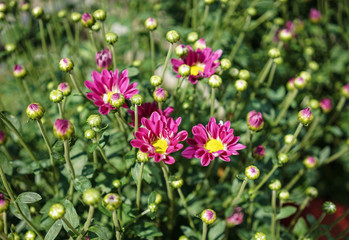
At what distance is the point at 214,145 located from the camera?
1499 millimetres

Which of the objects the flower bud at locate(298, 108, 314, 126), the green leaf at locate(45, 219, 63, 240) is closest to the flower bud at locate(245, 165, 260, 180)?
the flower bud at locate(298, 108, 314, 126)

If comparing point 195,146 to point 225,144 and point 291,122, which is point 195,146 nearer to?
point 225,144

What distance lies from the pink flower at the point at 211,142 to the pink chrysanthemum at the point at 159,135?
0.07 meters

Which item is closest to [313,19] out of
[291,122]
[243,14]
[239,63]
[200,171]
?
[243,14]

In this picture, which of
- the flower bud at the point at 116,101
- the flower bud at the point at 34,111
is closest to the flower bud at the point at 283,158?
the flower bud at the point at 116,101

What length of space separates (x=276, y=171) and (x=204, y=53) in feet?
2.46

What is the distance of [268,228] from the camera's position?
6.17 feet

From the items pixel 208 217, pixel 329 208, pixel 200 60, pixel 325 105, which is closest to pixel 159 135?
pixel 208 217

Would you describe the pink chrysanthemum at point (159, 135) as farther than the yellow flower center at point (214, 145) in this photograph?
No

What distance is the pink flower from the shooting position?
4.49 ft

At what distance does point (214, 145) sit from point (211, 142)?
0.8 inches

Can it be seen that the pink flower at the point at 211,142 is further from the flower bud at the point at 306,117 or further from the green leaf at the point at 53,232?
the green leaf at the point at 53,232

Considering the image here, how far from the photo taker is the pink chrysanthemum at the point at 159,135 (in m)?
1.30

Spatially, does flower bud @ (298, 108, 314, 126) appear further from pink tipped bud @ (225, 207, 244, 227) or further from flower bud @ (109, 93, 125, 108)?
flower bud @ (109, 93, 125, 108)
